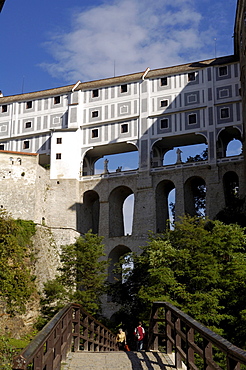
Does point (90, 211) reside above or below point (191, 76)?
below

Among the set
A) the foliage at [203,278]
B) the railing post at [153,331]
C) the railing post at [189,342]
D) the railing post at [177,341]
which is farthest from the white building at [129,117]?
the railing post at [189,342]

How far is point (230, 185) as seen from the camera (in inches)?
2003

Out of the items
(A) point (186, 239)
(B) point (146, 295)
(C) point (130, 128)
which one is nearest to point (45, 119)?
(C) point (130, 128)

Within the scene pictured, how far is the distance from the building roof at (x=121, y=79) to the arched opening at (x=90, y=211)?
1142cm

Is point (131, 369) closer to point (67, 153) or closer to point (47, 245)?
point (47, 245)

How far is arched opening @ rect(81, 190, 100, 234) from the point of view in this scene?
5153 centimetres

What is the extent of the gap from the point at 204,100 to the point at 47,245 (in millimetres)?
20101

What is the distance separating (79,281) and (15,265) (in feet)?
19.6

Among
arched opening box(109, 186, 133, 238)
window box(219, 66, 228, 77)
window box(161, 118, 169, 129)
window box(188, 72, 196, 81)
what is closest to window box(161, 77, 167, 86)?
window box(188, 72, 196, 81)

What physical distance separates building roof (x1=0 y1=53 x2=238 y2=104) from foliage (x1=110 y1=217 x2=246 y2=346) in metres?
24.0

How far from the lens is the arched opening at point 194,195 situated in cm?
4841

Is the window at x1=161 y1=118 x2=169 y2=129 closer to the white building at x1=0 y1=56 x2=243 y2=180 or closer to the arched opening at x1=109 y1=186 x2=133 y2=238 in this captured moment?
the white building at x1=0 y1=56 x2=243 y2=180

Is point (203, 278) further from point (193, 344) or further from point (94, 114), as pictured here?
point (94, 114)

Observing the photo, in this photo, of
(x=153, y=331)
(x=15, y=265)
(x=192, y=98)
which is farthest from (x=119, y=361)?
(x=192, y=98)
